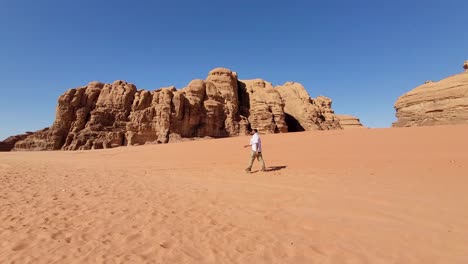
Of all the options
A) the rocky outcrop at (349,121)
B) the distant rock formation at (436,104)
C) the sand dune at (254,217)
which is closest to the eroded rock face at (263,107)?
the rocky outcrop at (349,121)

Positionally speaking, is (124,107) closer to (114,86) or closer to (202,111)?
(114,86)

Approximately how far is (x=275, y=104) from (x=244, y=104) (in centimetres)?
771

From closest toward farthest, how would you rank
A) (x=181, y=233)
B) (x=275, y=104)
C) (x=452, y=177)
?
(x=181, y=233) < (x=452, y=177) < (x=275, y=104)

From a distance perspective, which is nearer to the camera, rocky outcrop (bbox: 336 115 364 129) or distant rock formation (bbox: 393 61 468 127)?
distant rock formation (bbox: 393 61 468 127)

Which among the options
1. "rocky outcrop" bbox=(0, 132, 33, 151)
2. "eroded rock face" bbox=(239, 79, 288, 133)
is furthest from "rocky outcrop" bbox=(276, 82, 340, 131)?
"rocky outcrop" bbox=(0, 132, 33, 151)

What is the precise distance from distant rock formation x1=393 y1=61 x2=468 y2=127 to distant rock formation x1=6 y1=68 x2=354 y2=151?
26.4m

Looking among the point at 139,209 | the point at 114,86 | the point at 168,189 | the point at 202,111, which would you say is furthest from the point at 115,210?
the point at 114,86

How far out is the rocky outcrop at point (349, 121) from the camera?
218ft

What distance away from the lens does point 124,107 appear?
4925 cm

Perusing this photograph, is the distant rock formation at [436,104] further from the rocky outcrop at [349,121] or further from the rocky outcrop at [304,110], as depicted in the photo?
the rocky outcrop at [349,121]

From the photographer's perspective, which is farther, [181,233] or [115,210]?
[115,210]

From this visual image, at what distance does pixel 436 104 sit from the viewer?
79.4 ft

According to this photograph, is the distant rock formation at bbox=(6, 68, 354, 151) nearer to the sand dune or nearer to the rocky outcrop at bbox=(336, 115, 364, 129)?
the rocky outcrop at bbox=(336, 115, 364, 129)

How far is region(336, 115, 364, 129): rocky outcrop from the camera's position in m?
66.6
